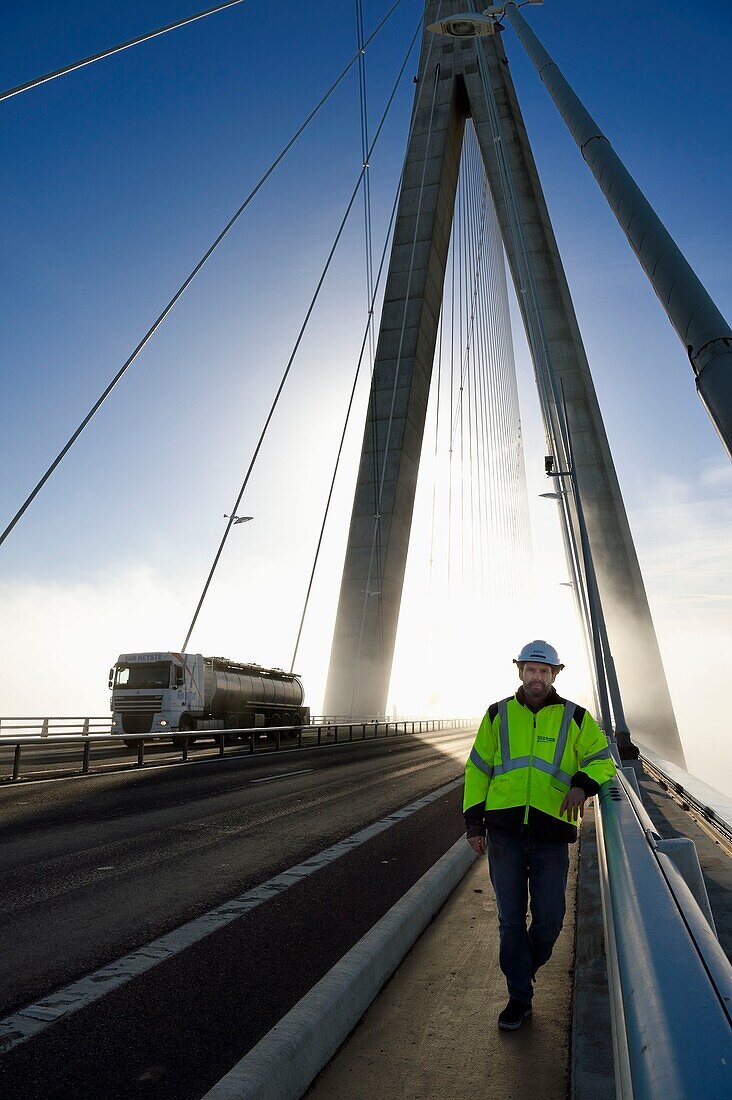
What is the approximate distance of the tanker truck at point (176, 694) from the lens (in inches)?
1060

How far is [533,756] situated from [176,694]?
24.6 meters

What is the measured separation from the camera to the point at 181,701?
1078 inches

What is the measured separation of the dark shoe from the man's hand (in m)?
0.81

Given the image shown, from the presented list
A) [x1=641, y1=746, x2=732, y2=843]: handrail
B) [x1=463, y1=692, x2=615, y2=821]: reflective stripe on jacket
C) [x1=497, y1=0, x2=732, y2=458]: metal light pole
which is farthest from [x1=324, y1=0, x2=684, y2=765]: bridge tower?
[x1=463, y1=692, x2=615, y2=821]: reflective stripe on jacket

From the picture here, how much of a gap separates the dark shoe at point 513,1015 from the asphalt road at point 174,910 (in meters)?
0.95

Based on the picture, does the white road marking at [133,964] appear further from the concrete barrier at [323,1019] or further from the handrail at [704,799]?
the handrail at [704,799]

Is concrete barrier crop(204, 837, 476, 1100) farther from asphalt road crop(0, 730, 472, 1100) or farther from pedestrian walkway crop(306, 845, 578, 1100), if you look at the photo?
asphalt road crop(0, 730, 472, 1100)

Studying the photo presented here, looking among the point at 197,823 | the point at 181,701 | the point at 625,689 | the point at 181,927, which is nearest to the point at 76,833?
the point at 197,823

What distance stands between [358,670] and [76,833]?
2438 centimetres

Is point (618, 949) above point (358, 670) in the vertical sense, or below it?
below

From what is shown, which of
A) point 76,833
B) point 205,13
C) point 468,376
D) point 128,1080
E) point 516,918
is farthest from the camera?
point 468,376

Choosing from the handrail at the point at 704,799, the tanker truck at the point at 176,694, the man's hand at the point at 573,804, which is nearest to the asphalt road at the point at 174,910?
the man's hand at the point at 573,804

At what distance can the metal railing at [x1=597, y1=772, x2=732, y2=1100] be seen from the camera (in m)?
1.32

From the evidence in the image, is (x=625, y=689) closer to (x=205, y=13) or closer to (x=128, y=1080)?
(x=205, y=13)
